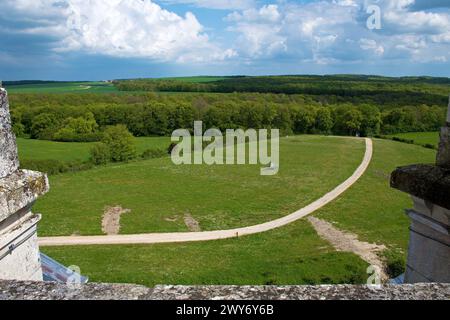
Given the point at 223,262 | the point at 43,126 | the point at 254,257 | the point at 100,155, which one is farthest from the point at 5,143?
the point at 43,126

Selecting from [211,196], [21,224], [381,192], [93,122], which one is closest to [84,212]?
[211,196]

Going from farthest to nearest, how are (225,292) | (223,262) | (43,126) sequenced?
(43,126) < (223,262) < (225,292)

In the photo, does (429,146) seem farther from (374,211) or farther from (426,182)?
(426,182)

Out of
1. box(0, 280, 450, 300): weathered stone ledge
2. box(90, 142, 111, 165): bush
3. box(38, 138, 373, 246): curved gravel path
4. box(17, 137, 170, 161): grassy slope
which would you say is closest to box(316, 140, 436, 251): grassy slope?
box(38, 138, 373, 246): curved gravel path

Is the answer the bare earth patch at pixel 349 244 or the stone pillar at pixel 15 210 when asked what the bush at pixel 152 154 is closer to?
the bare earth patch at pixel 349 244

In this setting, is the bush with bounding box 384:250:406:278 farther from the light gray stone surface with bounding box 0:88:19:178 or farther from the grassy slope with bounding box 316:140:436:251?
the light gray stone surface with bounding box 0:88:19:178

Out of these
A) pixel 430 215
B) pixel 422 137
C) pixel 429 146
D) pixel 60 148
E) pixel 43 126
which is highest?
pixel 430 215
